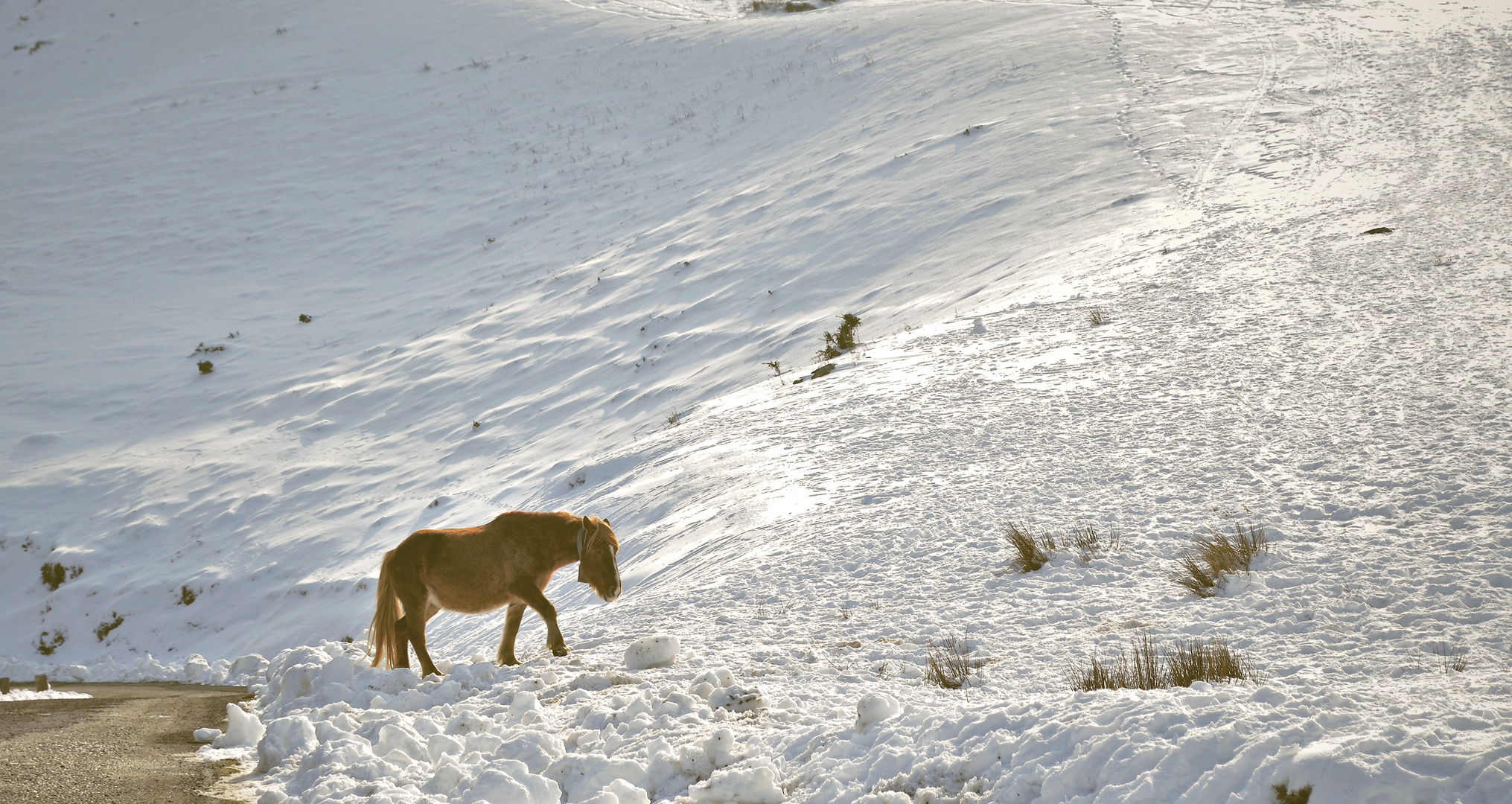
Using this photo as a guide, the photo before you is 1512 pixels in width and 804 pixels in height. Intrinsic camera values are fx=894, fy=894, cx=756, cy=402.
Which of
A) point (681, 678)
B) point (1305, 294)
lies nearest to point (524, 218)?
point (1305, 294)

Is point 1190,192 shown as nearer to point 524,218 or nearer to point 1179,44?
point 1179,44

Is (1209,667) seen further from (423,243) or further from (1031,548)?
(423,243)

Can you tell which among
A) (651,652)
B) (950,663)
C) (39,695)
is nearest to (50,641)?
(39,695)

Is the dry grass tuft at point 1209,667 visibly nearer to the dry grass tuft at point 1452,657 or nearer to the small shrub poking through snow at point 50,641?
the dry grass tuft at point 1452,657

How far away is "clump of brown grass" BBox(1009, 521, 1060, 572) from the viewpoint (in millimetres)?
5176

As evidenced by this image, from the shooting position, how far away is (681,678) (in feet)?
14.4

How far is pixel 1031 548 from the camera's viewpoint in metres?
5.23

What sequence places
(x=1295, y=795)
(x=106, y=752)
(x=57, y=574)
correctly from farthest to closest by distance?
(x=57, y=574) < (x=106, y=752) < (x=1295, y=795)

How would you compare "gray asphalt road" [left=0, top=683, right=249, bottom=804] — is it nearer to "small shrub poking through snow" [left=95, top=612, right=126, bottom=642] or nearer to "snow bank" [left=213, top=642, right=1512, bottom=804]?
"snow bank" [left=213, top=642, right=1512, bottom=804]

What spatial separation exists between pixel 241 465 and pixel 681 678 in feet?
44.7

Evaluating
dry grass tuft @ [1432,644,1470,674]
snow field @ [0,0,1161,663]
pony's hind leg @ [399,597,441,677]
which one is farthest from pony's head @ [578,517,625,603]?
snow field @ [0,0,1161,663]

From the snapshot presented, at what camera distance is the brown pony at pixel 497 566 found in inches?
205

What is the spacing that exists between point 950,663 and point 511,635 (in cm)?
272

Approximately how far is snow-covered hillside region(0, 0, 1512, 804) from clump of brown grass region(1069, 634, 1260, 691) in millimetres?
176
